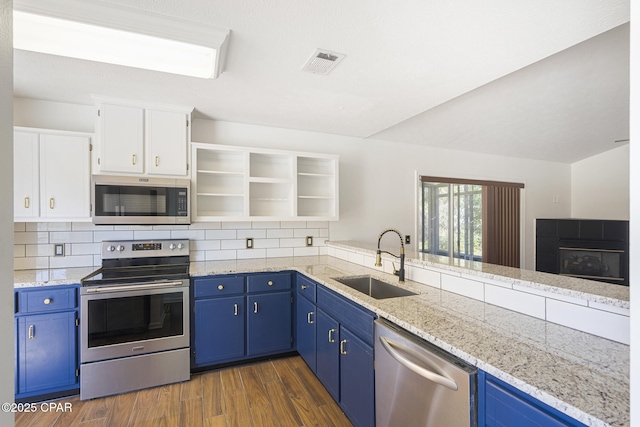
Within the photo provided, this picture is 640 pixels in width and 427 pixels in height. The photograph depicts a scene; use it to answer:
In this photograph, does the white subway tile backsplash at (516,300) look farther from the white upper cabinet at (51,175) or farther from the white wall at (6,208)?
the white upper cabinet at (51,175)

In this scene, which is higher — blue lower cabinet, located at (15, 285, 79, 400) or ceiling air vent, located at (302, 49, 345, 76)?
ceiling air vent, located at (302, 49, 345, 76)

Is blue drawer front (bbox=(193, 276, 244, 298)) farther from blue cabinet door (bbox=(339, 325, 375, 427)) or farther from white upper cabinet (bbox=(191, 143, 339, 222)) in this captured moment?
blue cabinet door (bbox=(339, 325, 375, 427))

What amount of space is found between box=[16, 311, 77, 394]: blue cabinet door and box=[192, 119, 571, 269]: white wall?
1.96 m

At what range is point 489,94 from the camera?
3.03m

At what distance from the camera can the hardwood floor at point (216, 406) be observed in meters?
2.00

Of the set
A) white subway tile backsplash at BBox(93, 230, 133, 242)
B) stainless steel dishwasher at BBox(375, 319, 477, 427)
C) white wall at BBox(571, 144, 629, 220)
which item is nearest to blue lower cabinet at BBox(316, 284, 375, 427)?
stainless steel dishwasher at BBox(375, 319, 477, 427)

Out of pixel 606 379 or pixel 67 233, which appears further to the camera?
pixel 67 233

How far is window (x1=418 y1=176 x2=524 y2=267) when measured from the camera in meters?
4.35

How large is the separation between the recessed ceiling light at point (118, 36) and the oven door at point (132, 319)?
162 cm

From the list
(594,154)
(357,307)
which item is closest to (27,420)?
(357,307)

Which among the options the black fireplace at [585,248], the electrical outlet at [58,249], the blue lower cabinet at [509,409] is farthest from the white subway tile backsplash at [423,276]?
the black fireplace at [585,248]

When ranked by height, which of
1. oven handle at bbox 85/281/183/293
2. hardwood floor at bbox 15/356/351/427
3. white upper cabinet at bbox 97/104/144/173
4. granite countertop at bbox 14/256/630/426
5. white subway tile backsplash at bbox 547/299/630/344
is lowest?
hardwood floor at bbox 15/356/351/427

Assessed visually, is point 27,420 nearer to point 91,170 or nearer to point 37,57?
point 91,170
